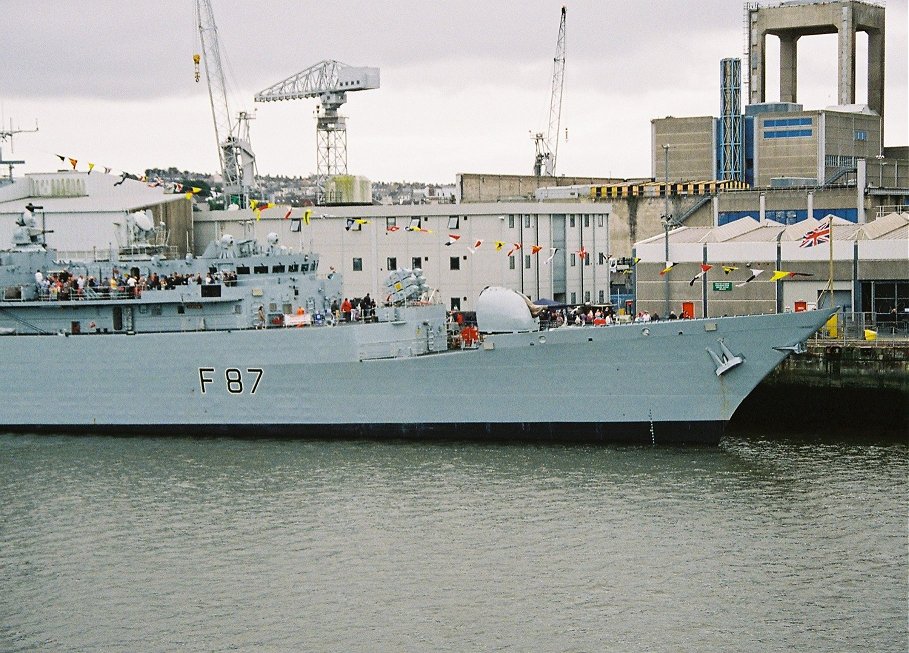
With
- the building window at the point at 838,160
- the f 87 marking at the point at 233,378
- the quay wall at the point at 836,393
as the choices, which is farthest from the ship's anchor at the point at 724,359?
the building window at the point at 838,160

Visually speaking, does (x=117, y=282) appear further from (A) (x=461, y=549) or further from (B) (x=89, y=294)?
(A) (x=461, y=549)

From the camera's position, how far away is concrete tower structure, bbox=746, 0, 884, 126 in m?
68.1

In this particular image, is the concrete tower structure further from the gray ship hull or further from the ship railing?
the ship railing

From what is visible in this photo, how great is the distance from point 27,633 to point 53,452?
12.3 metres

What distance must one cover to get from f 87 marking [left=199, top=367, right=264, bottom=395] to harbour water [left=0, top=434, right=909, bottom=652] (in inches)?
83.9

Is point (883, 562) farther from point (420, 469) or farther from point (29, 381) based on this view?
point (29, 381)

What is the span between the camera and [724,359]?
2736 cm

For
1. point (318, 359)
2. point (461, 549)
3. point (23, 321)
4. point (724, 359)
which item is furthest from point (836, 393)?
point (23, 321)

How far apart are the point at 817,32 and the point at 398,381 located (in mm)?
50137

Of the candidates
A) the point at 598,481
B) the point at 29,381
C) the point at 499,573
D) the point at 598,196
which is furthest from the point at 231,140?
the point at 499,573

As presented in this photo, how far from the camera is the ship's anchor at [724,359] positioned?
27250 mm

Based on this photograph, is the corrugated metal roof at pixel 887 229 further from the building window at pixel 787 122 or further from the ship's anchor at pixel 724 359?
the building window at pixel 787 122

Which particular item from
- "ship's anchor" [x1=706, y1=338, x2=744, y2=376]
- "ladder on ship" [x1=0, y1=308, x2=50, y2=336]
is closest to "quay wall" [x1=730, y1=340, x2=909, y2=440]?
"ship's anchor" [x1=706, y1=338, x2=744, y2=376]

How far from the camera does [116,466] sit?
27.6 meters
